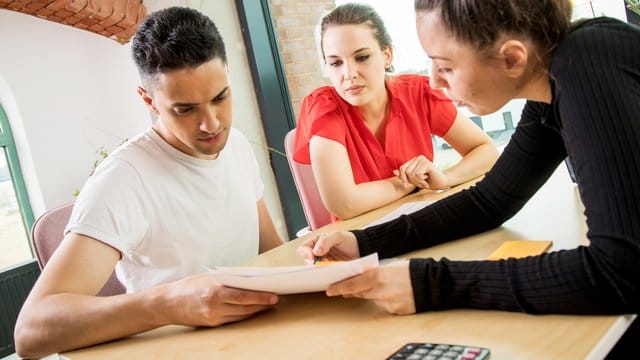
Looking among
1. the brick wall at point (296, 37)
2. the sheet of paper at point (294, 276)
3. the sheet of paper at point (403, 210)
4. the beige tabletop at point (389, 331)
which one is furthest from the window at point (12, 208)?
the sheet of paper at point (294, 276)

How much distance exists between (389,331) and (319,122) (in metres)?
1.19

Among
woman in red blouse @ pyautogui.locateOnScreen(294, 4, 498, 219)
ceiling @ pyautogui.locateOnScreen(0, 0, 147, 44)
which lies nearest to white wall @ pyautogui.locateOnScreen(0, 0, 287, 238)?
ceiling @ pyautogui.locateOnScreen(0, 0, 147, 44)

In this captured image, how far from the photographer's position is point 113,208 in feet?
3.99

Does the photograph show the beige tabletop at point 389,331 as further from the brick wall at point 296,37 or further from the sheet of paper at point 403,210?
the brick wall at point 296,37

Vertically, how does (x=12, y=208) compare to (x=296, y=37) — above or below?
below

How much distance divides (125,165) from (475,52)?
874mm

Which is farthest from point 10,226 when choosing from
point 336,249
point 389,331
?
point 389,331

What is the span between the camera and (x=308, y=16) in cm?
356

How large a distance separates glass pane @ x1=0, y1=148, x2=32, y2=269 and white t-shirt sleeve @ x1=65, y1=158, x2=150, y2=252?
4.16 meters

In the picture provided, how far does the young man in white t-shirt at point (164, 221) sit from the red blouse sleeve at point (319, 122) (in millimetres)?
300

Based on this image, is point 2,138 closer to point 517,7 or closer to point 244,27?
point 244,27

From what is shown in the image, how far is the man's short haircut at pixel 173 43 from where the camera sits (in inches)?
52.1

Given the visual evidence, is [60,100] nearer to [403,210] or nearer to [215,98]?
[215,98]

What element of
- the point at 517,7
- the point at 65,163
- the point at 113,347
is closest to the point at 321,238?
the point at 113,347
